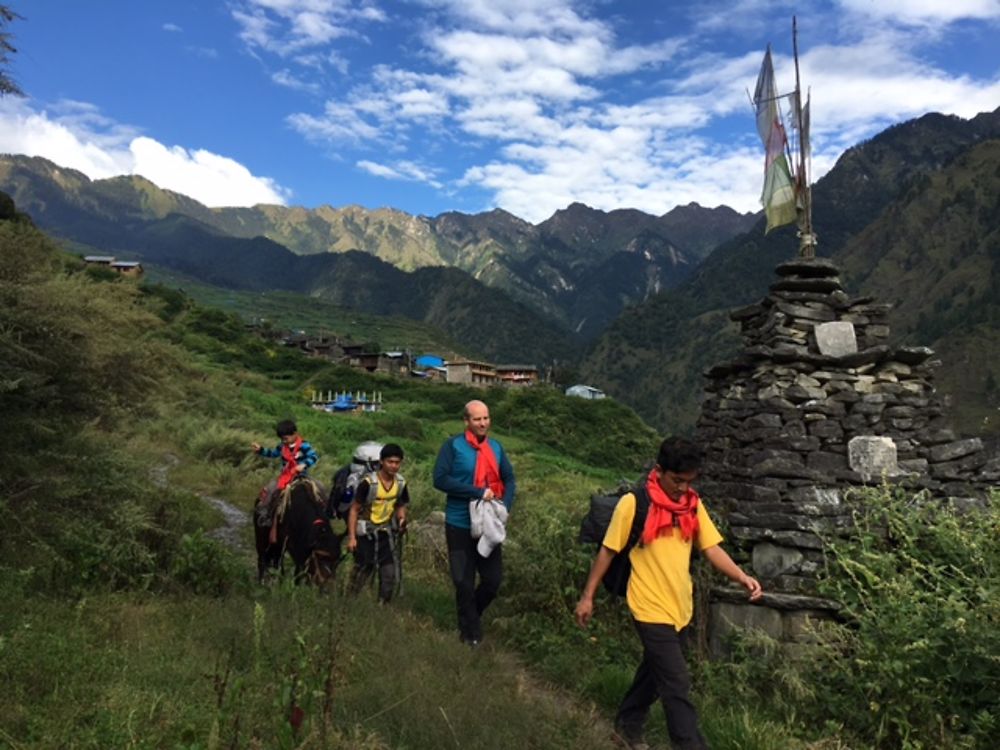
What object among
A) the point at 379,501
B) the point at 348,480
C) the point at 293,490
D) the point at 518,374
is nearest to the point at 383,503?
the point at 379,501

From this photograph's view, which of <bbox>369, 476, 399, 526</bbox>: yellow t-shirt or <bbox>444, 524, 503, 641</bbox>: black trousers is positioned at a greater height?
<bbox>369, 476, 399, 526</bbox>: yellow t-shirt

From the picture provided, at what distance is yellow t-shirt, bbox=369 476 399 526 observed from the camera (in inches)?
249

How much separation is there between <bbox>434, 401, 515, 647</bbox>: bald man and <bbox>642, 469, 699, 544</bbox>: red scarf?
1.86 metres

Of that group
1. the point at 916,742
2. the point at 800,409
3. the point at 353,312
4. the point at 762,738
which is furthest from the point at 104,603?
the point at 353,312

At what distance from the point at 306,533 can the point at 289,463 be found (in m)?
0.72

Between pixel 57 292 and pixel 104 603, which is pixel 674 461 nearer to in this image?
pixel 104 603

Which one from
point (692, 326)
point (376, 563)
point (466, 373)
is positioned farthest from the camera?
point (692, 326)

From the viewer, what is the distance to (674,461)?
3.92m

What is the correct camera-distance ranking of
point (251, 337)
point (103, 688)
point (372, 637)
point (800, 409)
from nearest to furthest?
point (103, 688) < point (372, 637) < point (800, 409) < point (251, 337)

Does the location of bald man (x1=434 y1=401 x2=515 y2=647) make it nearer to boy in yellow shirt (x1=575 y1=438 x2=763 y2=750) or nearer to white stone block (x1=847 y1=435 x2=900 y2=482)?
boy in yellow shirt (x1=575 y1=438 x2=763 y2=750)

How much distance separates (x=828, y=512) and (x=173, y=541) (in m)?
6.58

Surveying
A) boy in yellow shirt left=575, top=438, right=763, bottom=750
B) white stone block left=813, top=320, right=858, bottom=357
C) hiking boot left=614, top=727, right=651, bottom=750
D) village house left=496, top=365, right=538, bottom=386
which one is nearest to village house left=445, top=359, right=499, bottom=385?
village house left=496, top=365, right=538, bottom=386

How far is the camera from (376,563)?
644cm

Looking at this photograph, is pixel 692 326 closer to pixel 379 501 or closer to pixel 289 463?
pixel 289 463
